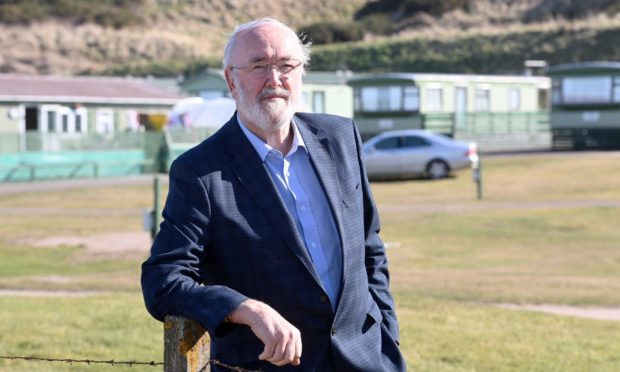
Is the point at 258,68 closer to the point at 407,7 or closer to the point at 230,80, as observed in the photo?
the point at 230,80

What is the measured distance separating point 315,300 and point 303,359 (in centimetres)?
18

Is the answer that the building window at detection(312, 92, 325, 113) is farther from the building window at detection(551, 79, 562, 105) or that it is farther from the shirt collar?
the shirt collar

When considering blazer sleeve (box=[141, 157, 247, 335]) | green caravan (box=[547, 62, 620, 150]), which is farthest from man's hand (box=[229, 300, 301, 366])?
green caravan (box=[547, 62, 620, 150])

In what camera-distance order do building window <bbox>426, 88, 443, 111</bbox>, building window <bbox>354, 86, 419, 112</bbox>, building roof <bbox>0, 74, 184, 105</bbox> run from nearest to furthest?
1. building roof <bbox>0, 74, 184, 105</bbox>
2. building window <bbox>354, 86, 419, 112</bbox>
3. building window <bbox>426, 88, 443, 111</bbox>

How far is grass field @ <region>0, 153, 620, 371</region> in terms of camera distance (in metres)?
8.95

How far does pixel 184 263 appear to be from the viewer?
3342 millimetres

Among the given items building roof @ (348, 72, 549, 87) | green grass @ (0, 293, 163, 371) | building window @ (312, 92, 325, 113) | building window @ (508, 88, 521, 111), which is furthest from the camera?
building window @ (508, 88, 521, 111)

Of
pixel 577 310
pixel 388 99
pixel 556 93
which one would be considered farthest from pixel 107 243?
pixel 388 99

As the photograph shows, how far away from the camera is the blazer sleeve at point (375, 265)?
3.79m

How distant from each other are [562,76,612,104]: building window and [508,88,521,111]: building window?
6863mm

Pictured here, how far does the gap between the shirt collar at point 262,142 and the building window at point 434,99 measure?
42528 millimetres

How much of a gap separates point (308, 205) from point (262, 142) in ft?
0.77

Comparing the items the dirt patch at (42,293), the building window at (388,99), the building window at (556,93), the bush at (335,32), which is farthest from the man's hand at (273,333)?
the bush at (335,32)

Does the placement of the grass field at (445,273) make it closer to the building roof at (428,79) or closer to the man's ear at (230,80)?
the man's ear at (230,80)
